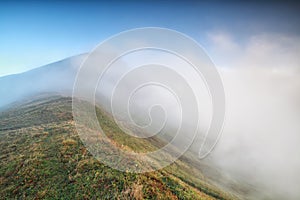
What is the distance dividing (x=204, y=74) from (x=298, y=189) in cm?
14945

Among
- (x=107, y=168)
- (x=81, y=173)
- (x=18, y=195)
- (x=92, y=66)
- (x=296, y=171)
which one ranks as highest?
(x=92, y=66)

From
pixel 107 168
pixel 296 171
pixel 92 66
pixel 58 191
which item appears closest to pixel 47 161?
pixel 58 191

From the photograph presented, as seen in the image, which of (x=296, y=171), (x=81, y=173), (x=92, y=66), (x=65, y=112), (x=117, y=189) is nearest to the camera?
(x=117, y=189)

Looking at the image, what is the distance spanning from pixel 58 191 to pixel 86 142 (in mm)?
7337

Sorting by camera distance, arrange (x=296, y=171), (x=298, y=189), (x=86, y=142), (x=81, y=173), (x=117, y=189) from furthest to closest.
Answer: 1. (x=296, y=171)
2. (x=298, y=189)
3. (x=86, y=142)
4. (x=81, y=173)
5. (x=117, y=189)

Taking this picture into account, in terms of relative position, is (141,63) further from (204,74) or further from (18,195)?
(18,195)

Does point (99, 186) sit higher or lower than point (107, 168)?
lower

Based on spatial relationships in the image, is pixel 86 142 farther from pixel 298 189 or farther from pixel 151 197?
pixel 298 189

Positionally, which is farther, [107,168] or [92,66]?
[92,66]

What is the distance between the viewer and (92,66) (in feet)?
609

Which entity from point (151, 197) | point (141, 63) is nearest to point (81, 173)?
point (151, 197)

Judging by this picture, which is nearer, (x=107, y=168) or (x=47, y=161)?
(x=107, y=168)

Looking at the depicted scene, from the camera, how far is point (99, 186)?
49.1ft

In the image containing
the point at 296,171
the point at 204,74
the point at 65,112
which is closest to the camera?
the point at 204,74
